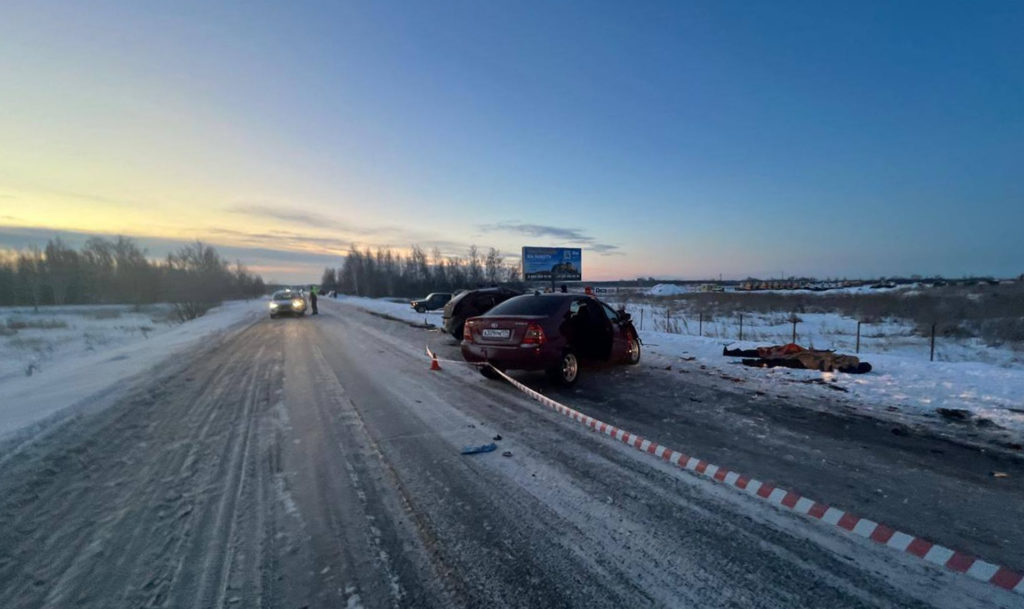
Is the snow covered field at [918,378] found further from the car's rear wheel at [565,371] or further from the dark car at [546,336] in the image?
the car's rear wheel at [565,371]

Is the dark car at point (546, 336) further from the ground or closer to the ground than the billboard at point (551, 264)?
closer to the ground

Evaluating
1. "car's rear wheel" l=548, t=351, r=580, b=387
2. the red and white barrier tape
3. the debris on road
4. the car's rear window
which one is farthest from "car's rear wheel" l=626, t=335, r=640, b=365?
the debris on road

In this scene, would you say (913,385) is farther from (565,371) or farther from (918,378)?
(565,371)

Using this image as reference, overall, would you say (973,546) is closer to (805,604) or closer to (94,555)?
(805,604)

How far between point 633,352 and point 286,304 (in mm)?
23953

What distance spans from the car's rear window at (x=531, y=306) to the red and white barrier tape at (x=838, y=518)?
2.97 metres

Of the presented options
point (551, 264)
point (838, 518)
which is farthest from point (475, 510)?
point (551, 264)

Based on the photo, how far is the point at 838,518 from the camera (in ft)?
10.3

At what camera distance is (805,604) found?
2.33 metres

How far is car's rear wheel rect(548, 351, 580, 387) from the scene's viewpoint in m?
7.58

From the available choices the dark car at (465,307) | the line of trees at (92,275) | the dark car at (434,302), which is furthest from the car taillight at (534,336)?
the line of trees at (92,275)

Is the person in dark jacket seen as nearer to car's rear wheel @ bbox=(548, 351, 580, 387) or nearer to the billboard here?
car's rear wheel @ bbox=(548, 351, 580, 387)

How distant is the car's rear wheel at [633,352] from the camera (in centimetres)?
943

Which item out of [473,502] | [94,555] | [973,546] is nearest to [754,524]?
[973,546]
